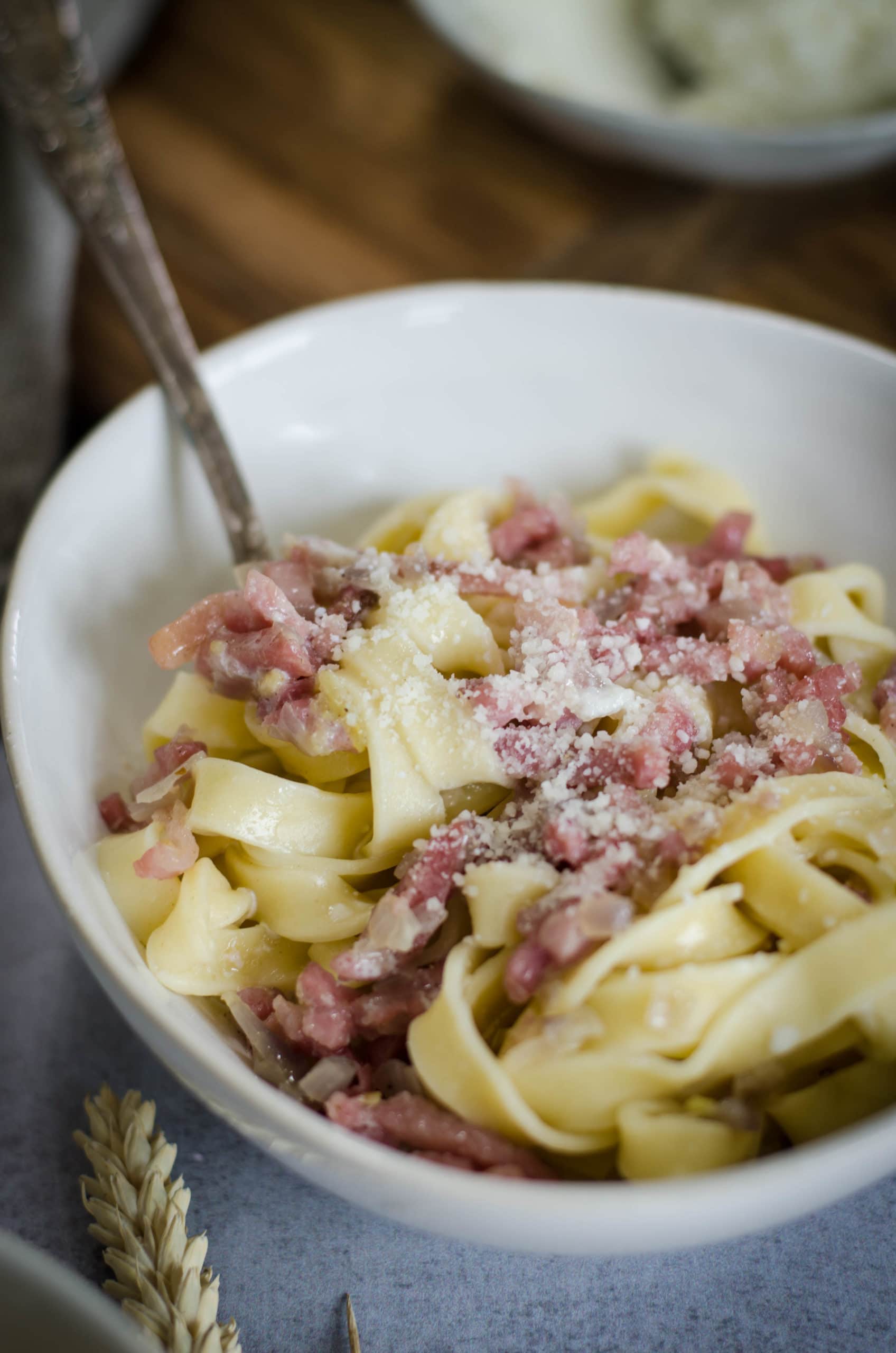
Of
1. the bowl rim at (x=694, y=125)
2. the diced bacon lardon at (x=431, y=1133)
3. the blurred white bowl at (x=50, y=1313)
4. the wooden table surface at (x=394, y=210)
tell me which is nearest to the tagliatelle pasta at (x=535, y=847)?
the diced bacon lardon at (x=431, y=1133)

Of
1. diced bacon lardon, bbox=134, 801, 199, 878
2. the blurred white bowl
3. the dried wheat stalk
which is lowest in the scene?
the dried wheat stalk

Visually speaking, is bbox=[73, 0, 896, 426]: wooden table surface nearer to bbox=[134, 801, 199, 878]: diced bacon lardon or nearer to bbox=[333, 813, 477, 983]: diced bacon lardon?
bbox=[134, 801, 199, 878]: diced bacon lardon

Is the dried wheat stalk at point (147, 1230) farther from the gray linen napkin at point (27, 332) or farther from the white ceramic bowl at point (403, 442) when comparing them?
the gray linen napkin at point (27, 332)

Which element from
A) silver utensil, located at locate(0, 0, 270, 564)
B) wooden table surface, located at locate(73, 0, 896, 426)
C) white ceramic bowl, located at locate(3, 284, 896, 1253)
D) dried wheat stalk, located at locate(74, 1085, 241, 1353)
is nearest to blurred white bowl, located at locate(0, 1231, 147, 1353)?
dried wheat stalk, located at locate(74, 1085, 241, 1353)

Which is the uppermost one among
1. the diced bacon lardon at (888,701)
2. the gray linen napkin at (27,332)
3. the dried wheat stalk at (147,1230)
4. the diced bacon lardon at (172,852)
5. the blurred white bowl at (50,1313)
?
the gray linen napkin at (27,332)

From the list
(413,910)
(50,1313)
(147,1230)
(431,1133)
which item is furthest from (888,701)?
(50,1313)

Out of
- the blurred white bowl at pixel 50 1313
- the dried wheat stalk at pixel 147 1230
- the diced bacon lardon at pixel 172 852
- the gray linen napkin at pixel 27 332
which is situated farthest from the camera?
the gray linen napkin at pixel 27 332
